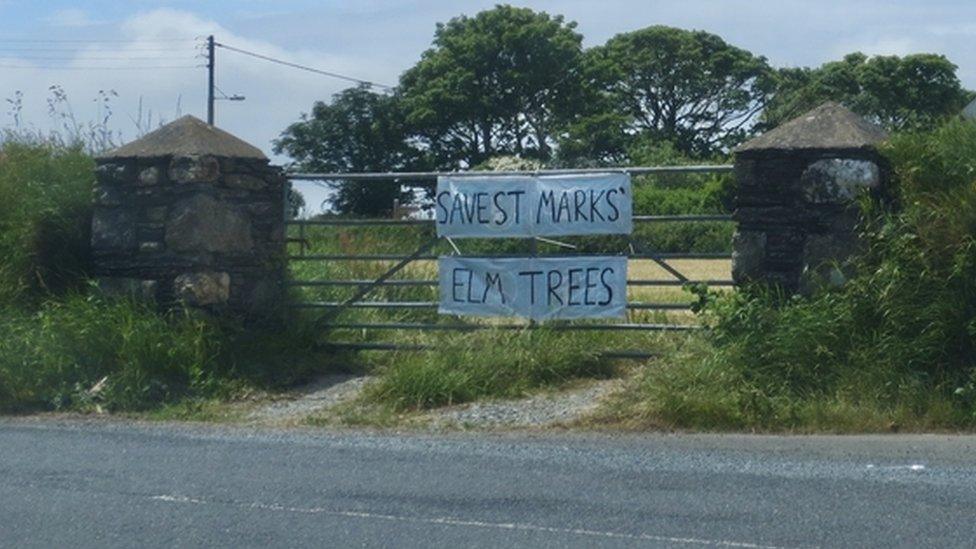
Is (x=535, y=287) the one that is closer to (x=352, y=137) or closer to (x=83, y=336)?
(x=83, y=336)

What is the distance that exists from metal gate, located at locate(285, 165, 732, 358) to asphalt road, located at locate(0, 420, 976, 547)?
2215 mm

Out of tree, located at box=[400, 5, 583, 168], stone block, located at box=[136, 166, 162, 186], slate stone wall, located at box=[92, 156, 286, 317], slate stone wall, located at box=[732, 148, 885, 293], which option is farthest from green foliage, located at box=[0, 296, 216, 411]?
tree, located at box=[400, 5, 583, 168]

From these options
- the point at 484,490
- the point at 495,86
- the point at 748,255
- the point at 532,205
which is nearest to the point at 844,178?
the point at 748,255

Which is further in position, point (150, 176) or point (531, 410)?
point (150, 176)

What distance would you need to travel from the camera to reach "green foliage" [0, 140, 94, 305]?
45.0 ft

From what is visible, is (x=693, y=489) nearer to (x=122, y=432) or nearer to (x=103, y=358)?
(x=122, y=432)

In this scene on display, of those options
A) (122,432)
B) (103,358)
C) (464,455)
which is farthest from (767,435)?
(103,358)

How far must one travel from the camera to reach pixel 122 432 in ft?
36.3

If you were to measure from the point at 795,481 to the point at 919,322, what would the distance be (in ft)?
9.65

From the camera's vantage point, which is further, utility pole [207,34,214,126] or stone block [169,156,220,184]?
utility pole [207,34,214,126]

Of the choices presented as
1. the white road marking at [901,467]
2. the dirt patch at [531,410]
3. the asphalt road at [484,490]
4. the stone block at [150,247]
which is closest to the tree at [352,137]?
the stone block at [150,247]

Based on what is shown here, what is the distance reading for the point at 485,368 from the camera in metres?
12.1

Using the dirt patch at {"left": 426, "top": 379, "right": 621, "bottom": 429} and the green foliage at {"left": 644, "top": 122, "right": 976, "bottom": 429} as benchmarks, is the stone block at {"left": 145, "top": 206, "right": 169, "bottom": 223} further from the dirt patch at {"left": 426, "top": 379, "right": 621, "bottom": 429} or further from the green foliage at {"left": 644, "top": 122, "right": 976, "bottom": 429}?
the green foliage at {"left": 644, "top": 122, "right": 976, "bottom": 429}

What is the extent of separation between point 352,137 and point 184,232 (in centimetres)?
3034
